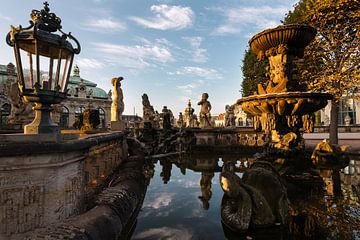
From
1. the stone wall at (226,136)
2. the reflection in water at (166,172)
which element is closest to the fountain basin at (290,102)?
the reflection in water at (166,172)

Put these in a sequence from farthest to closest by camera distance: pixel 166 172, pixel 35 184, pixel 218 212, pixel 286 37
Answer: pixel 166 172 < pixel 286 37 < pixel 218 212 < pixel 35 184

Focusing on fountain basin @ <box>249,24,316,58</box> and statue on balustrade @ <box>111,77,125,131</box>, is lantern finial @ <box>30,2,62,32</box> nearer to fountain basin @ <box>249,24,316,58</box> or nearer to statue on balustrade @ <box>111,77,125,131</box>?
fountain basin @ <box>249,24,316,58</box>

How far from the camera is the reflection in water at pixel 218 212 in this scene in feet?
9.79

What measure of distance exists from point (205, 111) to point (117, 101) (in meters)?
7.19

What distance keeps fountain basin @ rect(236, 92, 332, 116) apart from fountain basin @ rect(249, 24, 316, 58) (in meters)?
1.81

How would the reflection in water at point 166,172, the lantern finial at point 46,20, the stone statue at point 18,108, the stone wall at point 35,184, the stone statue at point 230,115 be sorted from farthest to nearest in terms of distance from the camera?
the stone statue at point 230,115 < the stone statue at point 18,108 < the reflection in water at point 166,172 < the lantern finial at point 46,20 < the stone wall at point 35,184

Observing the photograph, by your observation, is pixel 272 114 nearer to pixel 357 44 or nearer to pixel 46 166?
pixel 46 166

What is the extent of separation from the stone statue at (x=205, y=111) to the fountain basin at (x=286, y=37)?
815cm

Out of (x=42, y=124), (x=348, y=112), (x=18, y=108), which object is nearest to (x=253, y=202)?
(x=42, y=124)

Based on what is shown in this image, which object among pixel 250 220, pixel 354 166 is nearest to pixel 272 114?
pixel 250 220

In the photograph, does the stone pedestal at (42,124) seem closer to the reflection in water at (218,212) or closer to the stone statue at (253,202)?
the reflection in water at (218,212)

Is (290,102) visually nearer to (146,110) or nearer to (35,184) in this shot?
(35,184)

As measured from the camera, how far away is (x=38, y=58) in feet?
8.02

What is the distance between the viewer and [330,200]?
164 inches
